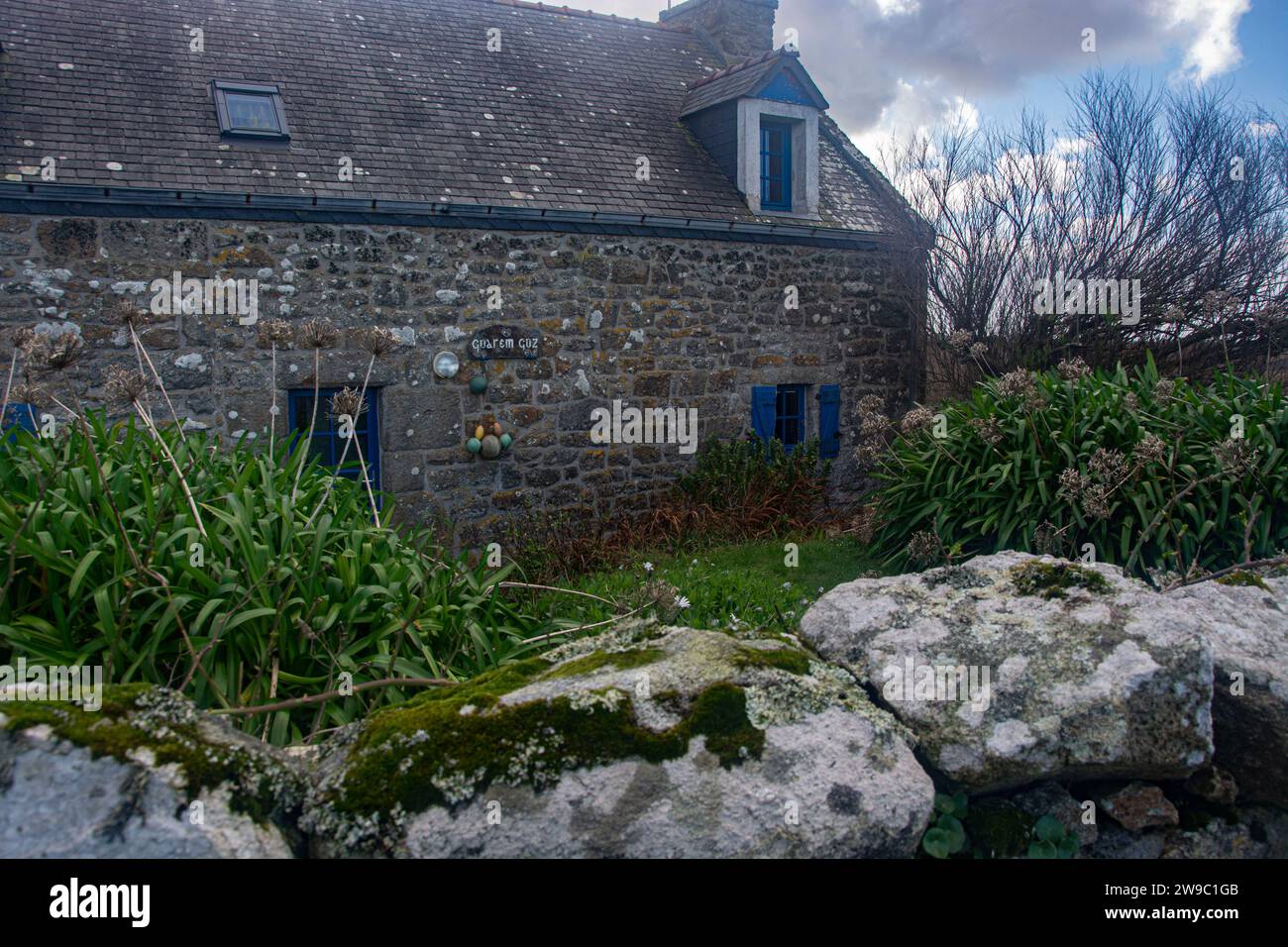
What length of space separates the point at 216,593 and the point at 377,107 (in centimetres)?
755

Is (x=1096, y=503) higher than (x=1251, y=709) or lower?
higher

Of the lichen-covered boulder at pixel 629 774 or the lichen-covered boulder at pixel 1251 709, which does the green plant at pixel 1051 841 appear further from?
the lichen-covered boulder at pixel 1251 709

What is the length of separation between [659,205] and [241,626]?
25.6ft

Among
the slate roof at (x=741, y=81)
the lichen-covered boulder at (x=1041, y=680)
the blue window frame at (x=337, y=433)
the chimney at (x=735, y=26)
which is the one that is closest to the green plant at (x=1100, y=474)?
the lichen-covered boulder at (x=1041, y=680)

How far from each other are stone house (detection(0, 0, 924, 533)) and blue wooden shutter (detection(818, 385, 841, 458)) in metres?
0.04

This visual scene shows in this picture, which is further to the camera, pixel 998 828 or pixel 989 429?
pixel 989 429

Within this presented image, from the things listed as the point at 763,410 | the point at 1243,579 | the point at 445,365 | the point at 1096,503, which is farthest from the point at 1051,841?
the point at 763,410

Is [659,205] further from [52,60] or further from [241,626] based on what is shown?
[241,626]

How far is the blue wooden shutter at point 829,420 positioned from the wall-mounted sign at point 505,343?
3.73 metres

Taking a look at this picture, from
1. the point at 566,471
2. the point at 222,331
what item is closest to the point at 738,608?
the point at 566,471

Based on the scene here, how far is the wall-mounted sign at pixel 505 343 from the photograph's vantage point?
9.59 meters

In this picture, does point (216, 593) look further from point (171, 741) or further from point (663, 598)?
point (663, 598)

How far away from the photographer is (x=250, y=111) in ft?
30.5

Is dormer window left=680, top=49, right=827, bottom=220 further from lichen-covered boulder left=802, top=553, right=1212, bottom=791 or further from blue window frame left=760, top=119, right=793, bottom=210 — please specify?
lichen-covered boulder left=802, top=553, right=1212, bottom=791
